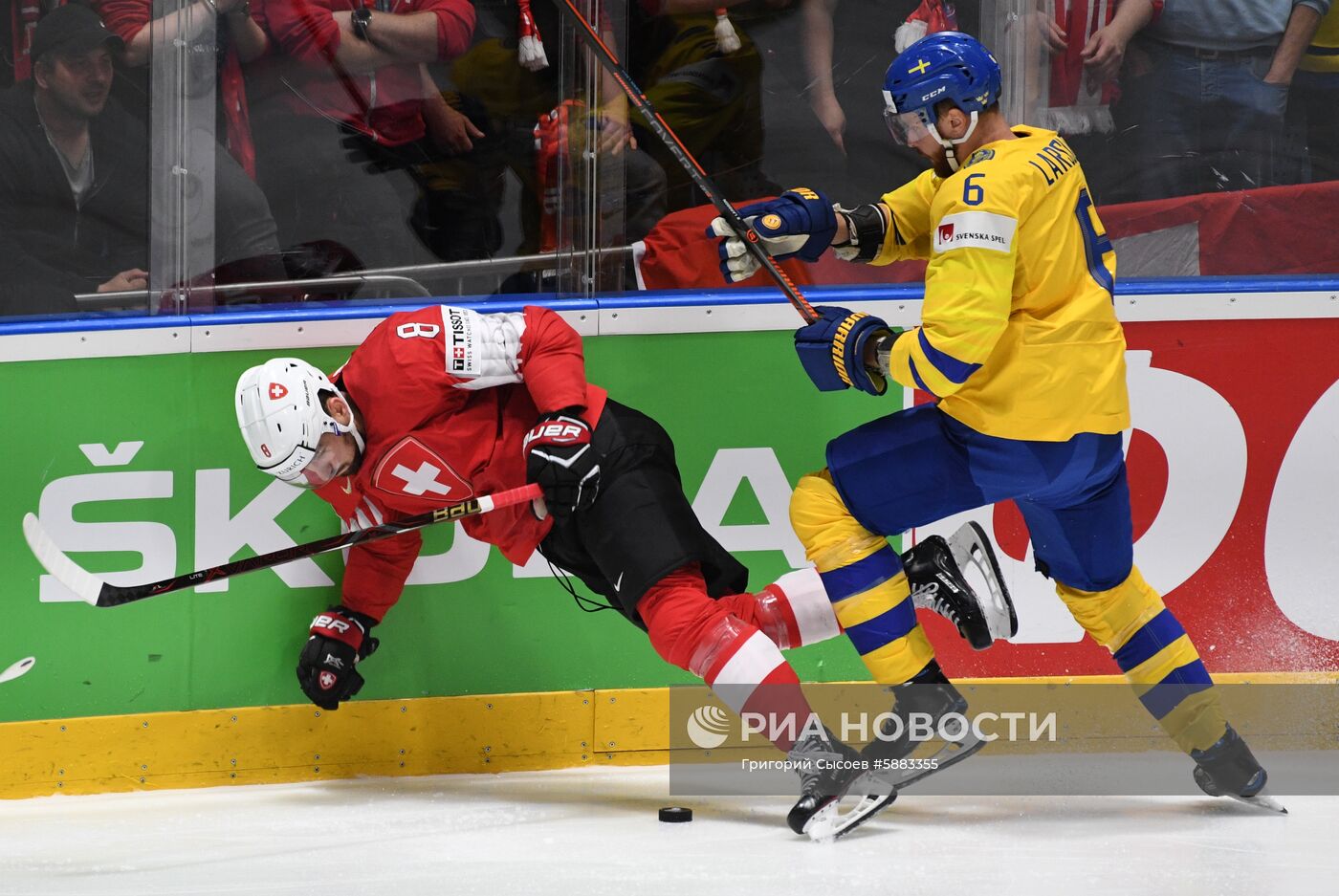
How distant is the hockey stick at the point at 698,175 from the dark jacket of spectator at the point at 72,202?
3.74 feet

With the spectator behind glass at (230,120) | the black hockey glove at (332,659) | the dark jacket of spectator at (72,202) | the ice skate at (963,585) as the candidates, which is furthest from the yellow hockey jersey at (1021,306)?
the dark jacket of spectator at (72,202)

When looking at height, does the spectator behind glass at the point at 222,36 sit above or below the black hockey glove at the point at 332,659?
above

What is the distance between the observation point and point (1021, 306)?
2998 millimetres

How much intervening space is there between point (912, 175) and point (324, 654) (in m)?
1.87

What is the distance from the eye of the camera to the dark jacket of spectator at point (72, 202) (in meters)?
3.73

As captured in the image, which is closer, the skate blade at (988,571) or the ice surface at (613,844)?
the ice surface at (613,844)

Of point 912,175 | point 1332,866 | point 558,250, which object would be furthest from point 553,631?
point 1332,866

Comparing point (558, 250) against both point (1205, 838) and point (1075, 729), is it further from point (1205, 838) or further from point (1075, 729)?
point (1205, 838)

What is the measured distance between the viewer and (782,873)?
285 cm

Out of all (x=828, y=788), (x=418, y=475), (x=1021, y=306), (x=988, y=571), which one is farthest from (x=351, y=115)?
(x=828, y=788)

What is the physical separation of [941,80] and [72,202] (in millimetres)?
2105

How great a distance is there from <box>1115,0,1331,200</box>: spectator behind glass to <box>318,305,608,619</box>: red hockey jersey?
1.59m

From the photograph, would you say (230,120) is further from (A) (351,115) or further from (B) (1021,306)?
(B) (1021,306)

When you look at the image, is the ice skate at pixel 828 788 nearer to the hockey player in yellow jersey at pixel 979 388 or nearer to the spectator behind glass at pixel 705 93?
the hockey player in yellow jersey at pixel 979 388
